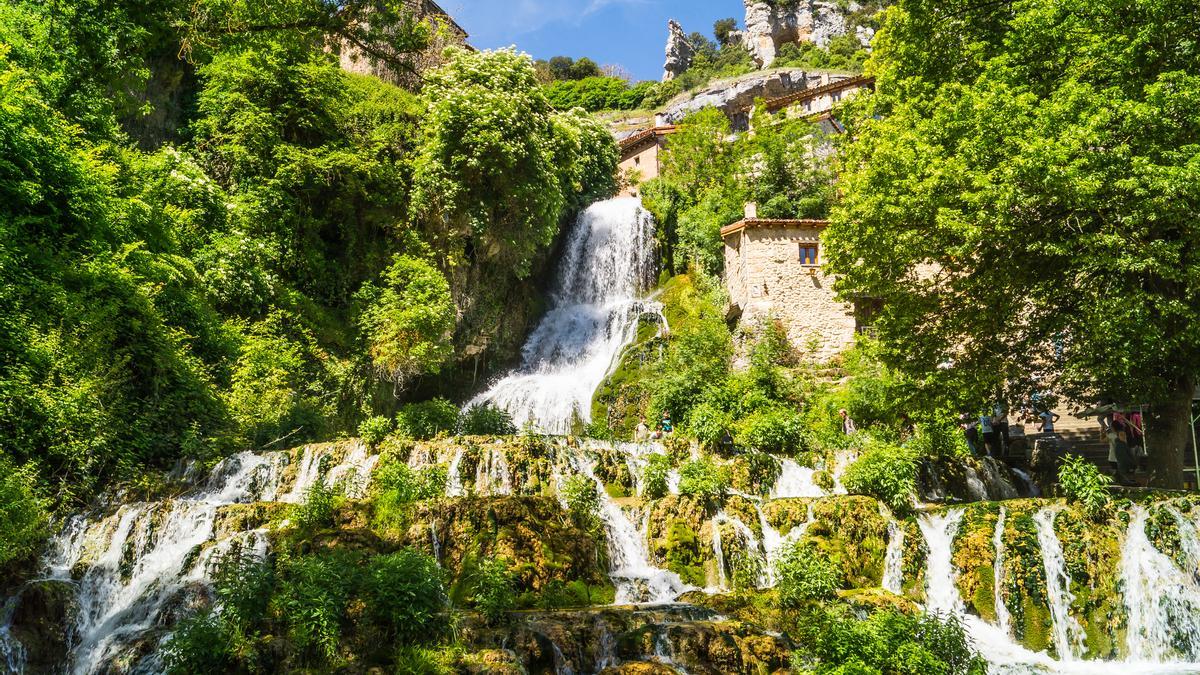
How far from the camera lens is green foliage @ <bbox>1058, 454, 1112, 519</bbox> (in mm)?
10781

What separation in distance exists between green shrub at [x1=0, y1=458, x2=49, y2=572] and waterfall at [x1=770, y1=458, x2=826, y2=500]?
12124 mm

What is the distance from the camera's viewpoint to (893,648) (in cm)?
750

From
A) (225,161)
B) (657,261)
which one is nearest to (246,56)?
(225,161)

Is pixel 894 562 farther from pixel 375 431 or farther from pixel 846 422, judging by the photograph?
pixel 375 431

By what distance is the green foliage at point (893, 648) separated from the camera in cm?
733

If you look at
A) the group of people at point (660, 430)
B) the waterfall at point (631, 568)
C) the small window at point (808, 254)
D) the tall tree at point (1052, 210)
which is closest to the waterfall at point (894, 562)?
the waterfall at point (631, 568)

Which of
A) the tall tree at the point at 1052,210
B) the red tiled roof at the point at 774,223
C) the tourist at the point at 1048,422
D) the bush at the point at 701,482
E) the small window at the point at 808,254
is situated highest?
the red tiled roof at the point at 774,223

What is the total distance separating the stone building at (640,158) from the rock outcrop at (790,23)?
31.6 metres

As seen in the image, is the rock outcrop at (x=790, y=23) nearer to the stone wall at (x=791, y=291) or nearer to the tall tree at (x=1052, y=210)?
the stone wall at (x=791, y=291)

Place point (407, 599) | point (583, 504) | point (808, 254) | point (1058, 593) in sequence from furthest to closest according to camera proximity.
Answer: point (808, 254) → point (583, 504) → point (1058, 593) → point (407, 599)

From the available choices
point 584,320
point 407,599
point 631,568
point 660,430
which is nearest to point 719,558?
point 631,568

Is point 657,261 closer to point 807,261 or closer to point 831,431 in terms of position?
point 807,261

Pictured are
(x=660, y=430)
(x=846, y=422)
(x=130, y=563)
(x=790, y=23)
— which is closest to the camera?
(x=130, y=563)

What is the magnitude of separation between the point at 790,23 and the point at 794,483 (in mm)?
63617
